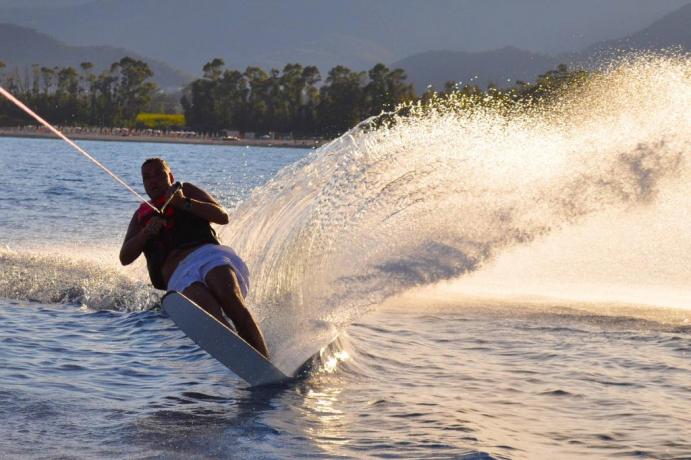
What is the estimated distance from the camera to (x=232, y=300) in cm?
739

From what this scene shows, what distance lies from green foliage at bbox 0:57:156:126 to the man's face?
174017 millimetres

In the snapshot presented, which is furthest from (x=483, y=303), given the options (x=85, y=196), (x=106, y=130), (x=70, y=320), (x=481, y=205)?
(x=106, y=130)

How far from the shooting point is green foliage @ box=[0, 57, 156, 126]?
179 meters

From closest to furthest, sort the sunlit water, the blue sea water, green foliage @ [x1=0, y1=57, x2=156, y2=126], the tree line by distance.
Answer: the blue sea water, the sunlit water, the tree line, green foliage @ [x1=0, y1=57, x2=156, y2=126]

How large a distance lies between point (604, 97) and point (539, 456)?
Answer: 11.0 metres

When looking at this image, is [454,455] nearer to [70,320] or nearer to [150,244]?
[150,244]

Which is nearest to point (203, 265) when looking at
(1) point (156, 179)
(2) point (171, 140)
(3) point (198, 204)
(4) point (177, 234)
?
(4) point (177, 234)

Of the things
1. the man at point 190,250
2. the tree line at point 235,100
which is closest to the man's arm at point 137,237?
the man at point 190,250

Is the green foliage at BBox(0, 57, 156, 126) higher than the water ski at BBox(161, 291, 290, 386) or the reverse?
higher

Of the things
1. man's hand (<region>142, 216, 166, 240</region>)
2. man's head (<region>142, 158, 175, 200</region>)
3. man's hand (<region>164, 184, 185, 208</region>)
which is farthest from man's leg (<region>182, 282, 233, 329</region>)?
man's head (<region>142, 158, 175, 200</region>)

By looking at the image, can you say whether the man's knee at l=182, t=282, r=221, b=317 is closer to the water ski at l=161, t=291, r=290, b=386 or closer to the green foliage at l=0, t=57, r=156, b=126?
the water ski at l=161, t=291, r=290, b=386

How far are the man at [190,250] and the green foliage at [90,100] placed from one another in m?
174

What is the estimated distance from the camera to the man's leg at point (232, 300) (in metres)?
7.39

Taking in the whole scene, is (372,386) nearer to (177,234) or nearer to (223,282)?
(223,282)
